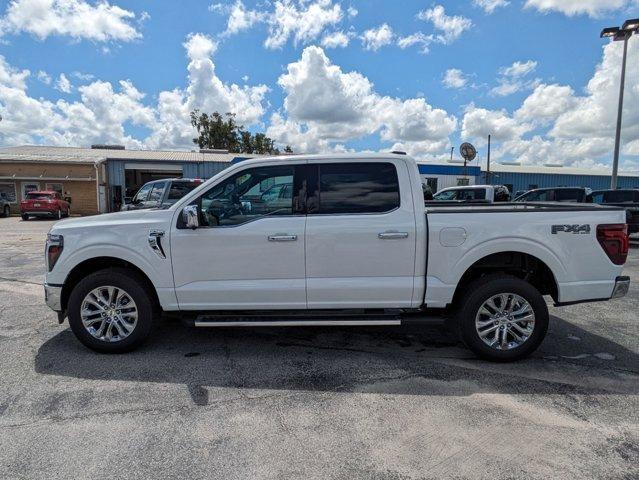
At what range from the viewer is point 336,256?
13.6ft

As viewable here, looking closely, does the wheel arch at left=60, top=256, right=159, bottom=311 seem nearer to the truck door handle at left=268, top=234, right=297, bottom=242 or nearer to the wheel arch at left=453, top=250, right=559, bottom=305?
the truck door handle at left=268, top=234, right=297, bottom=242

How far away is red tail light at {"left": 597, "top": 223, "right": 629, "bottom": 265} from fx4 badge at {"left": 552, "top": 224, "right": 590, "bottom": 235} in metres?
0.12

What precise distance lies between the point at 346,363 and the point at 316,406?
0.88m

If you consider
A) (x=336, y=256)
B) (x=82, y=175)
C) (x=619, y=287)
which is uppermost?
(x=82, y=175)

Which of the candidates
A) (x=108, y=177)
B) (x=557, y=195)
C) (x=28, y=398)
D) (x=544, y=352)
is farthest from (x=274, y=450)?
(x=108, y=177)

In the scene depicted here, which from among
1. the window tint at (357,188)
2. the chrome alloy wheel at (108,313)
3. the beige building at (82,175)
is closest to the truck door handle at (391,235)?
the window tint at (357,188)

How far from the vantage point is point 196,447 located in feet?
9.52

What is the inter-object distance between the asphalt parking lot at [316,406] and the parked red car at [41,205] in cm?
2320

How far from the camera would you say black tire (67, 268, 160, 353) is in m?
4.30

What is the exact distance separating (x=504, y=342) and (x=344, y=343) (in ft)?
5.39

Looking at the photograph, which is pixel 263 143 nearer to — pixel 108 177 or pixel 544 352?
pixel 108 177

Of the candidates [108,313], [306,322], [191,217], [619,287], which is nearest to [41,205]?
[108,313]

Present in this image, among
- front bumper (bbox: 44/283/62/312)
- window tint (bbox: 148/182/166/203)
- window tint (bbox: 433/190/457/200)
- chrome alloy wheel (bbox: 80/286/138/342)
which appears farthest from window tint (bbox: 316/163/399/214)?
window tint (bbox: 433/190/457/200)

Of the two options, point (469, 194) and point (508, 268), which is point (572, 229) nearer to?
point (508, 268)
